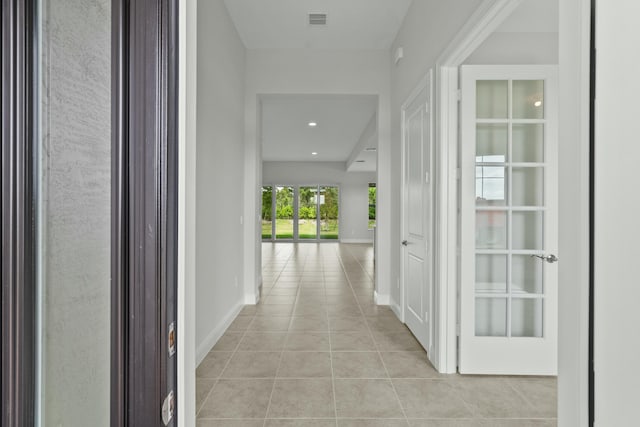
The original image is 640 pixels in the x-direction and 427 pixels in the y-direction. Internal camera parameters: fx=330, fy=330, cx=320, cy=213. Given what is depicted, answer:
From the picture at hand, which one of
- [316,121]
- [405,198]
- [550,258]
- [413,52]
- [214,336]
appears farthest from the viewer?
[316,121]

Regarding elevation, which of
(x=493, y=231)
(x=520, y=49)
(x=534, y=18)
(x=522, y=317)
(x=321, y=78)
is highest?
(x=321, y=78)

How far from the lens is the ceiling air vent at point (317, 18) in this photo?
3.41 metres

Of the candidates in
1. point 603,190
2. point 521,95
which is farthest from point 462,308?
point 603,190

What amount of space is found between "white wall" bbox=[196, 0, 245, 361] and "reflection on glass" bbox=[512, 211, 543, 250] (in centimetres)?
232

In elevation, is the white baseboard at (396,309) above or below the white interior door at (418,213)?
below

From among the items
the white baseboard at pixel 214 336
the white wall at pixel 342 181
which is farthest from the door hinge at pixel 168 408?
the white wall at pixel 342 181

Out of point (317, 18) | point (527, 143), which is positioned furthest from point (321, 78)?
point (527, 143)

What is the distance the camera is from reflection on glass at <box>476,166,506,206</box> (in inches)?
94.5

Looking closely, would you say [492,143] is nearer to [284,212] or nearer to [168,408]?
[168,408]

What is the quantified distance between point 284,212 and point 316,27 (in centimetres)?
899

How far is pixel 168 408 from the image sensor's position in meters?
0.70

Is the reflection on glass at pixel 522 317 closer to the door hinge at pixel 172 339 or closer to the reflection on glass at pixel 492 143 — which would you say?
the reflection on glass at pixel 492 143

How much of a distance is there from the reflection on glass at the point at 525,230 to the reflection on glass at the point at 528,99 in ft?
2.34

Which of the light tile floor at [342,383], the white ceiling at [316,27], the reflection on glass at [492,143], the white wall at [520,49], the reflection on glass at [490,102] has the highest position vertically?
the white ceiling at [316,27]
